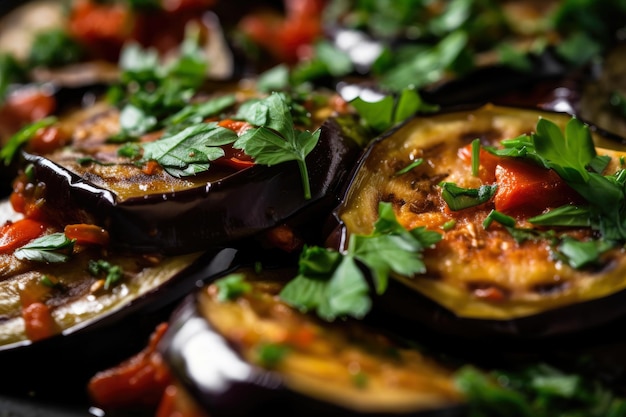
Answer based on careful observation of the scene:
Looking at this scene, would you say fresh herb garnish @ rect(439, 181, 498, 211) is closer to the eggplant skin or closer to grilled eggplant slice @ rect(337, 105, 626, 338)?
grilled eggplant slice @ rect(337, 105, 626, 338)

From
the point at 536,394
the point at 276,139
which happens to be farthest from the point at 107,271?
the point at 536,394

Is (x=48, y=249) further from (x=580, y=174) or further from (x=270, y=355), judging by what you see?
(x=580, y=174)

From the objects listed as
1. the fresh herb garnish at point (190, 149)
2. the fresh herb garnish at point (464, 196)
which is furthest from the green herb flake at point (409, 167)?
the fresh herb garnish at point (190, 149)

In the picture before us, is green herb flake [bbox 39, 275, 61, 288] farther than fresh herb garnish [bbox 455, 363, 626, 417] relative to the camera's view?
Yes

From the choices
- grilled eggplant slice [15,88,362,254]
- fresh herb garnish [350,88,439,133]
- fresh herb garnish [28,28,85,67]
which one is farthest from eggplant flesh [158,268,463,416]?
fresh herb garnish [28,28,85,67]

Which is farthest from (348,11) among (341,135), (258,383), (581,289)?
(258,383)

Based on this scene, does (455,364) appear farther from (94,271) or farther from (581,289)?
(94,271)
